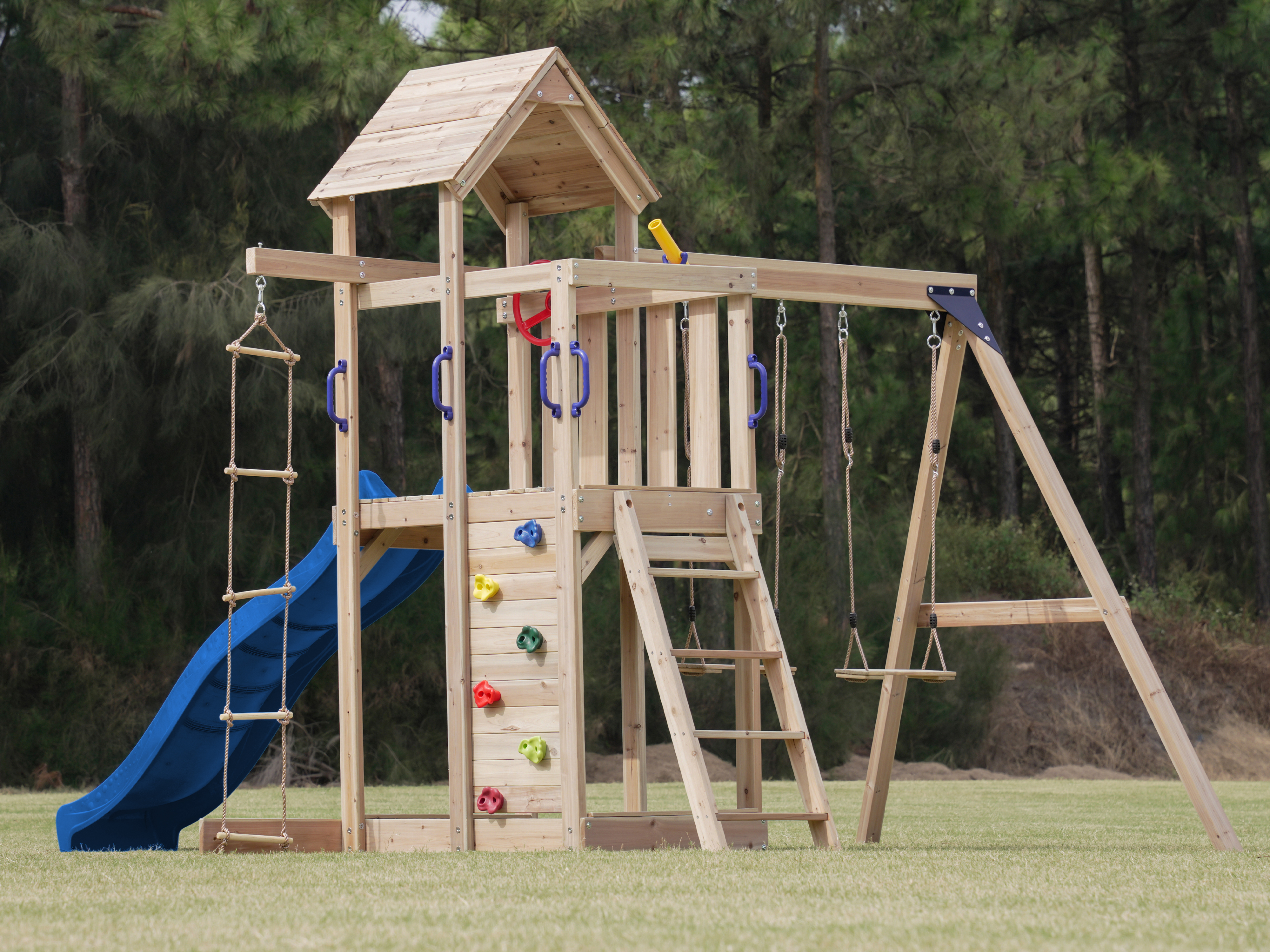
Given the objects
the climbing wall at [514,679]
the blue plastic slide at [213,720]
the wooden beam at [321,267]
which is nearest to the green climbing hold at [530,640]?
the climbing wall at [514,679]

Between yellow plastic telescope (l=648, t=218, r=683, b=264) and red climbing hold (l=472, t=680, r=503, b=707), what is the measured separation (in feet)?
7.23

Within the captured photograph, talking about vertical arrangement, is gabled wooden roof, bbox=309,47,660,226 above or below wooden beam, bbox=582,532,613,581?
above

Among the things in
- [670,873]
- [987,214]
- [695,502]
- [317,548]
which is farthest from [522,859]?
[987,214]

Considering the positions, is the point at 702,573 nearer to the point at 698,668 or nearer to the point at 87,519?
the point at 698,668

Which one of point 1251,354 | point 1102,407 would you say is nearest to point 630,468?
point 1251,354

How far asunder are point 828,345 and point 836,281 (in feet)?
38.4

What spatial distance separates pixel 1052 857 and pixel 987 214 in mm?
14271

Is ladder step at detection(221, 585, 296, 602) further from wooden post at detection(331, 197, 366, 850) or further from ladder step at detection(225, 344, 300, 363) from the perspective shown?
ladder step at detection(225, 344, 300, 363)

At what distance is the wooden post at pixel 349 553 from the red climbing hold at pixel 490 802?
0.58 metres

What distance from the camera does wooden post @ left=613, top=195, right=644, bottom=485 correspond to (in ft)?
26.4

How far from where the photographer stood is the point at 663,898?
4.79 meters

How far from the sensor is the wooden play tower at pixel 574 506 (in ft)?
22.6

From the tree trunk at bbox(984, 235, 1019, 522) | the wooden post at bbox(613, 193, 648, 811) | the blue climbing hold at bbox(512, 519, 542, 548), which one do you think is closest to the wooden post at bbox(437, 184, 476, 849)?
the blue climbing hold at bbox(512, 519, 542, 548)

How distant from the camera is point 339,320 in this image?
7762mm
